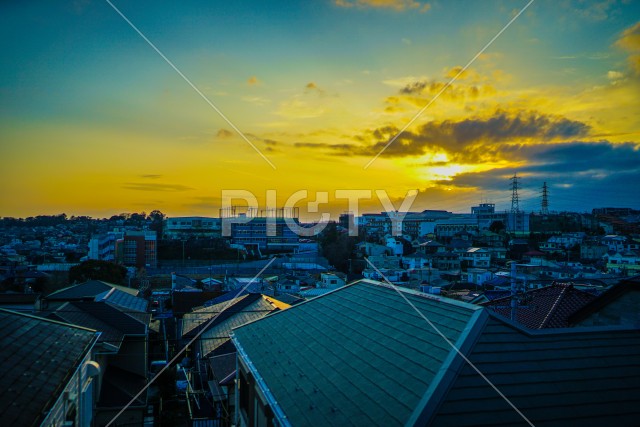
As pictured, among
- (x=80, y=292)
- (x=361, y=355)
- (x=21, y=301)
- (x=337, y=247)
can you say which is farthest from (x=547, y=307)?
(x=337, y=247)

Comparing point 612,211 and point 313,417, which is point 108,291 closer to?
point 313,417

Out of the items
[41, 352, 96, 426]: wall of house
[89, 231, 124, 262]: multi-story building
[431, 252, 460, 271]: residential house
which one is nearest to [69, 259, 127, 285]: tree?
[89, 231, 124, 262]: multi-story building

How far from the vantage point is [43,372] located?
4.50m

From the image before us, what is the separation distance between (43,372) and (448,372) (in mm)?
3868

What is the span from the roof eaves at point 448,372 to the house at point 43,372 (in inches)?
→ 115

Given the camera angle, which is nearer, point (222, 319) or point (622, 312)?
point (622, 312)

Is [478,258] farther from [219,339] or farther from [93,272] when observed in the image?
[219,339]

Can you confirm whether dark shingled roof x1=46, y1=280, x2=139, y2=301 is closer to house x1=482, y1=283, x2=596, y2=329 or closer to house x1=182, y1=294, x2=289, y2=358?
house x1=182, y1=294, x2=289, y2=358

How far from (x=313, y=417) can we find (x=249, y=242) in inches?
1613

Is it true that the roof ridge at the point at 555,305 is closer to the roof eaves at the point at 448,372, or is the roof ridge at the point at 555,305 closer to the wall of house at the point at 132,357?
the roof eaves at the point at 448,372

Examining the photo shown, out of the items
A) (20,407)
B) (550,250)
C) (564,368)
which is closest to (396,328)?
(564,368)

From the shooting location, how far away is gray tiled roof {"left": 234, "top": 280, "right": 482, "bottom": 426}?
3639 mm

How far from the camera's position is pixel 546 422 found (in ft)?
10.6

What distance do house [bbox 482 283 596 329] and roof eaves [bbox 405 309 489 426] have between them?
12.7 feet
